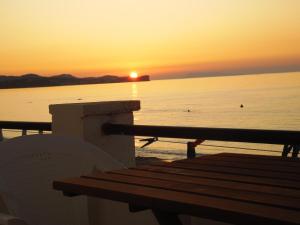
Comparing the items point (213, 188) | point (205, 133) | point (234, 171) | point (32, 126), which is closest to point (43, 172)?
point (205, 133)

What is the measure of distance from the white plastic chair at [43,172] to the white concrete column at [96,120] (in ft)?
3.14

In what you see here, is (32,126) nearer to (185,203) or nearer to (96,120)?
(96,120)

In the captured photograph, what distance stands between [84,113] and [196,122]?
239 ft

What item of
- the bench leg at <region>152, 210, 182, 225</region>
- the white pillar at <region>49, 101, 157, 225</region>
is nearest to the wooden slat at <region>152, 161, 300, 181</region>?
the bench leg at <region>152, 210, 182, 225</region>

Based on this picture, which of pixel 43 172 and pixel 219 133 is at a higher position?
pixel 219 133

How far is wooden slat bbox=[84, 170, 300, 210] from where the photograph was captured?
1.75 meters

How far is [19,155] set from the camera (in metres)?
3.05

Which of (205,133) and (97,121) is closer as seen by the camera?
(205,133)

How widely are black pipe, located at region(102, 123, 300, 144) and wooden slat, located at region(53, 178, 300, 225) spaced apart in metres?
1.28

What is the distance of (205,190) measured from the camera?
199 cm

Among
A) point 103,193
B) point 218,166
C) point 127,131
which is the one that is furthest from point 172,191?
point 127,131

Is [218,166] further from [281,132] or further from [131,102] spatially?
[131,102]

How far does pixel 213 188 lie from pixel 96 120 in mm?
2564

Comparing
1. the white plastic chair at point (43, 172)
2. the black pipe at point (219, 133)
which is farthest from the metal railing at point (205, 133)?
the white plastic chair at point (43, 172)
